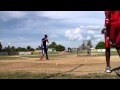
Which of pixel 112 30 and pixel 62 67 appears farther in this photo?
pixel 62 67

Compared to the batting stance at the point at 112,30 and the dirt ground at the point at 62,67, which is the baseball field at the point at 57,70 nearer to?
Answer: the dirt ground at the point at 62,67

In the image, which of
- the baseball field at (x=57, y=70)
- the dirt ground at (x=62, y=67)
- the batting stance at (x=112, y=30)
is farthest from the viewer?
the dirt ground at (x=62, y=67)

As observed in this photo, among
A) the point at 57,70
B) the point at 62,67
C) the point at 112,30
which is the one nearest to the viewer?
the point at 112,30

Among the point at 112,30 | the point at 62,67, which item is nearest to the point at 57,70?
the point at 62,67

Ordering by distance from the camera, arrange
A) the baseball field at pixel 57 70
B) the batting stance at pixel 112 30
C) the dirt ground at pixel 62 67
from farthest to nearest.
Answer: the dirt ground at pixel 62 67 → the batting stance at pixel 112 30 → the baseball field at pixel 57 70

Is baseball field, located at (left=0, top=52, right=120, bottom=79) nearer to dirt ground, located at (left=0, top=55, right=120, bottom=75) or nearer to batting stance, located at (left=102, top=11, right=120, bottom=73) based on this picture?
dirt ground, located at (left=0, top=55, right=120, bottom=75)

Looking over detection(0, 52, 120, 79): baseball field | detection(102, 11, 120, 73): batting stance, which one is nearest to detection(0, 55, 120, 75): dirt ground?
detection(0, 52, 120, 79): baseball field

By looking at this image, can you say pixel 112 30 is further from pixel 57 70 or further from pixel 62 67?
pixel 62 67

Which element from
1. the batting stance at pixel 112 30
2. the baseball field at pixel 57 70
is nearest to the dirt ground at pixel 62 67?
the baseball field at pixel 57 70
